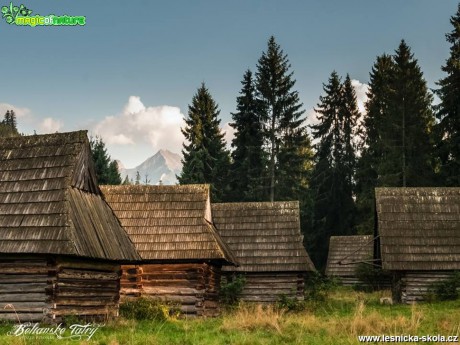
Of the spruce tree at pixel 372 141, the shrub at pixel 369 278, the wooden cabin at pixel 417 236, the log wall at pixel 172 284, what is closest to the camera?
the log wall at pixel 172 284

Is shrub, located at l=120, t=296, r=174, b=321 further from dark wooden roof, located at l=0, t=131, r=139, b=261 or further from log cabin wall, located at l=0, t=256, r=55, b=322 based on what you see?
log cabin wall, located at l=0, t=256, r=55, b=322

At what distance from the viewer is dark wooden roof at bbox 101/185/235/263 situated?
20828 millimetres

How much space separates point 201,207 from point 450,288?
11.2 meters

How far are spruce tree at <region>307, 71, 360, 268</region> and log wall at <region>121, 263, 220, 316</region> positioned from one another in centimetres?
3065

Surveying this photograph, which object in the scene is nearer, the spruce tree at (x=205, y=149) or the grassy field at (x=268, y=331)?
the grassy field at (x=268, y=331)

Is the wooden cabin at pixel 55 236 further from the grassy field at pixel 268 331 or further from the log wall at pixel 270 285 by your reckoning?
the log wall at pixel 270 285

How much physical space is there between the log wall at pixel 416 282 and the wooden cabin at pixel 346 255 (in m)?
13.3

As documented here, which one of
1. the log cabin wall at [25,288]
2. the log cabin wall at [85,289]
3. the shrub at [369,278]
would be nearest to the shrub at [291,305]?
the log cabin wall at [85,289]

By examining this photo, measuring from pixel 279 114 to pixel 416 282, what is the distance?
2736 centimetres

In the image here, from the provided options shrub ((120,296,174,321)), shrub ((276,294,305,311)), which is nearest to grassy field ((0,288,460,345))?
shrub ((120,296,174,321))

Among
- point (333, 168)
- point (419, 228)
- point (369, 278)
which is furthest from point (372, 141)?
point (419, 228)

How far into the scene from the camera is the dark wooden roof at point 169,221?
20.8m

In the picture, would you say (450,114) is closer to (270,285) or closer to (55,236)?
(270,285)

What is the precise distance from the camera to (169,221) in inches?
880
